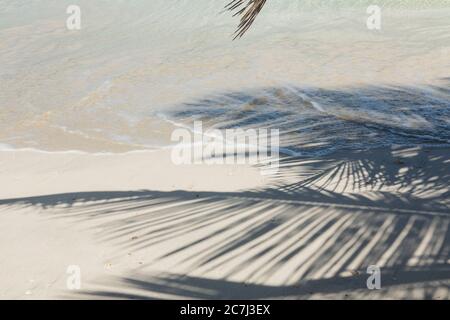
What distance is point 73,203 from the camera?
5898 mm

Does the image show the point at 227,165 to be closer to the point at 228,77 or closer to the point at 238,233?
A: the point at 238,233

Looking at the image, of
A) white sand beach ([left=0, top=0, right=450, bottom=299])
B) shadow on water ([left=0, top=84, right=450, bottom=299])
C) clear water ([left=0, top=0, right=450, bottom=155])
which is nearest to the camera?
shadow on water ([left=0, top=84, right=450, bottom=299])

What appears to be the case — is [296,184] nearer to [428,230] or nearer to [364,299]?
[428,230]

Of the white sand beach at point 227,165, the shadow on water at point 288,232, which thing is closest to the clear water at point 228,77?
the white sand beach at point 227,165

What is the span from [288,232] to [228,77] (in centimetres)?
857

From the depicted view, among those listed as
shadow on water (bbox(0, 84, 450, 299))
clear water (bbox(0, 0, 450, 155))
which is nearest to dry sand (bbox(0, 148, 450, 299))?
shadow on water (bbox(0, 84, 450, 299))

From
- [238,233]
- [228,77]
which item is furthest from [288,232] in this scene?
[228,77]

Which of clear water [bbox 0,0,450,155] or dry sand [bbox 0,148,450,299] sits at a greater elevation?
clear water [bbox 0,0,450,155]

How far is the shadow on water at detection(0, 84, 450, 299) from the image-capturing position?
13.6ft

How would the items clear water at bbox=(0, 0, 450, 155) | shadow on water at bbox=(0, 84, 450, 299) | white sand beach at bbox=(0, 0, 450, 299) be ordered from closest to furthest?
shadow on water at bbox=(0, 84, 450, 299) < white sand beach at bbox=(0, 0, 450, 299) < clear water at bbox=(0, 0, 450, 155)

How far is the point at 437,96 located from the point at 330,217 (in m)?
6.78

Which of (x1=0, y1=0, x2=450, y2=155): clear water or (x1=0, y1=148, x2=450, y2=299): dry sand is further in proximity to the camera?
(x1=0, y1=0, x2=450, y2=155): clear water

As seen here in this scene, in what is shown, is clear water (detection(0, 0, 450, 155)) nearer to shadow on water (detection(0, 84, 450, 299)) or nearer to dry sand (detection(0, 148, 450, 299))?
dry sand (detection(0, 148, 450, 299))

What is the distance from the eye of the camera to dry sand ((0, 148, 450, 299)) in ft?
13.7
